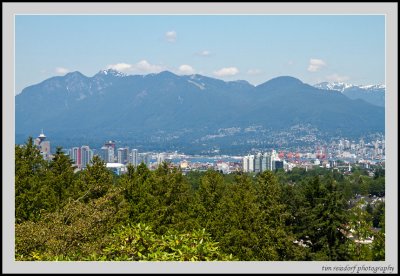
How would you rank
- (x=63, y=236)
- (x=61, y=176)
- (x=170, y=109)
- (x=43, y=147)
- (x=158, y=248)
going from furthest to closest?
1. (x=170, y=109)
2. (x=43, y=147)
3. (x=61, y=176)
4. (x=63, y=236)
5. (x=158, y=248)

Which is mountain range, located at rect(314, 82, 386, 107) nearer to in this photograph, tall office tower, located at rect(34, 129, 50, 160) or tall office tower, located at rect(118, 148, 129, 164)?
tall office tower, located at rect(118, 148, 129, 164)

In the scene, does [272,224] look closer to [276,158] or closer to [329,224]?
[329,224]

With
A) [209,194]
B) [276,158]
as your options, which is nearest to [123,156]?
[209,194]

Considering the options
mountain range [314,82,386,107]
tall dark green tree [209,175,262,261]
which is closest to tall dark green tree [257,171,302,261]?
tall dark green tree [209,175,262,261]

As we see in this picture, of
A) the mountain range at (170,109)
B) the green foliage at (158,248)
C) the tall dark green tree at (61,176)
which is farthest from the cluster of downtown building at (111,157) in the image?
the green foliage at (158,248)

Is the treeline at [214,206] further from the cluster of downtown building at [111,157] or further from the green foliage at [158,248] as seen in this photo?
the cluster of downtown building at [111,157]

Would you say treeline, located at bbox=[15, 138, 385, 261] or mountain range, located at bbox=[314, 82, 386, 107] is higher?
mountain range, located at bbox=[314, 82, 386, 107]

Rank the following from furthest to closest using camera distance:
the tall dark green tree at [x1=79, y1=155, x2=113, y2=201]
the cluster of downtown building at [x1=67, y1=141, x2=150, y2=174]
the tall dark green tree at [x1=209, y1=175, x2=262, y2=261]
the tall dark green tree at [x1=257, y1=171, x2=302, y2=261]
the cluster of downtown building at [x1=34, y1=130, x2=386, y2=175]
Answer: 1. the cluster of downtown building at [x1=34, y1=130, x2=386, y2=175]
2. the cluster of downtown building at [x1=67, y1=141, x2=150, y2=174]
3. the tall dark green tree at [x1=79, y1=155, x2=113, y2=201]
4. the tall dark green tree at [x1=257, y1=171, x2=302, y2=261]
5. the tall dark green tree at [x1=209, y1=175, x2=262, y2=261]

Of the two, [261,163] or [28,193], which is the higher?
[28,193]

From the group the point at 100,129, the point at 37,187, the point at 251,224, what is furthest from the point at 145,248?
the point at 100,129
